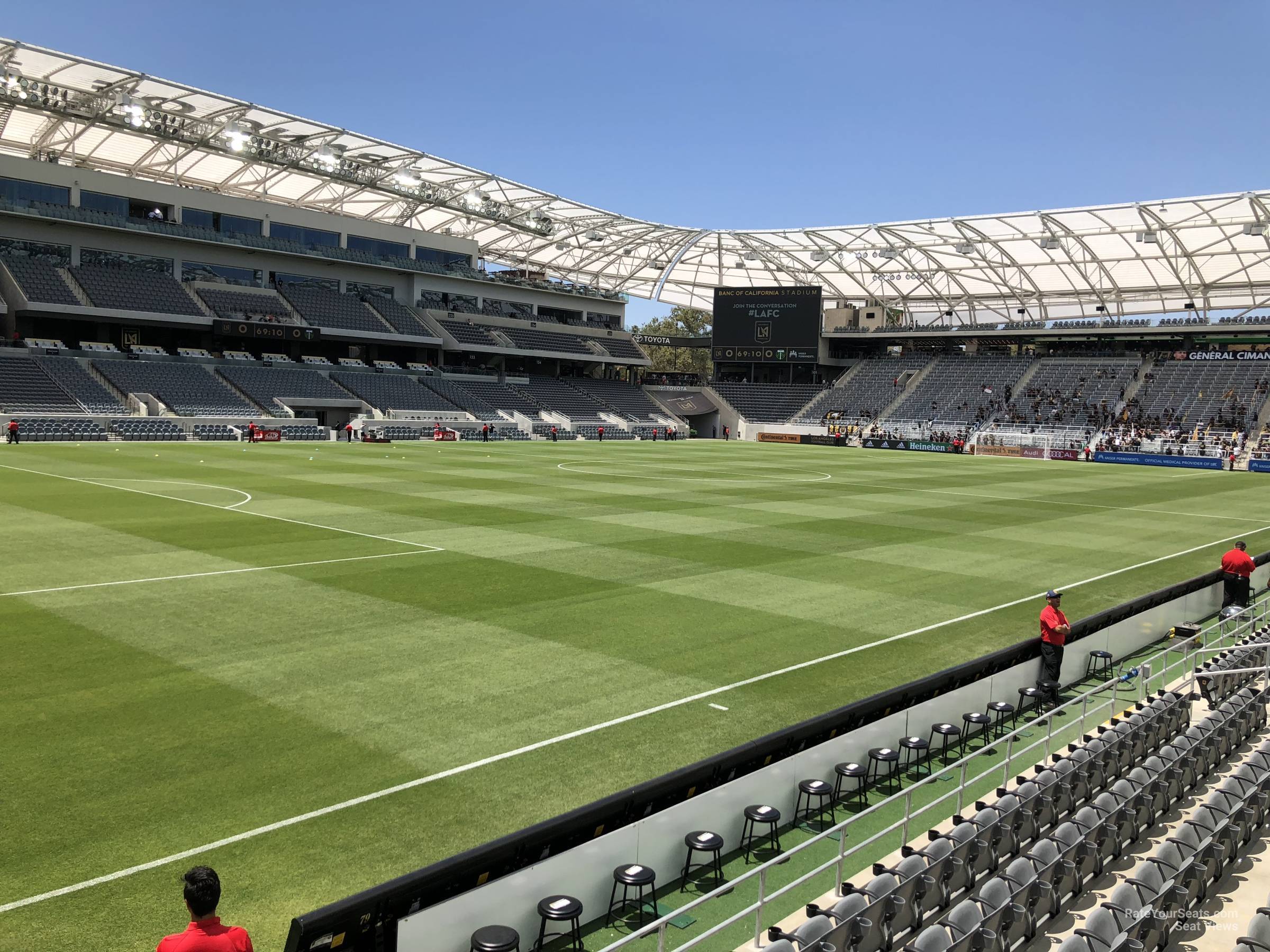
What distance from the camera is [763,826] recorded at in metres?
8.70

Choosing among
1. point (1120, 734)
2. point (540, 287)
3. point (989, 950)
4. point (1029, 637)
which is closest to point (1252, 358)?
point (540, 287)

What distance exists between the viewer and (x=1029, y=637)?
1548cm

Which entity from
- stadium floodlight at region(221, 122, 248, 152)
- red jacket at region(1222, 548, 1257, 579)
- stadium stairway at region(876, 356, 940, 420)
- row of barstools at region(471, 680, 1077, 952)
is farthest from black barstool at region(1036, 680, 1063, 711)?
stadium stairway at region(876, 356, 940, 420)

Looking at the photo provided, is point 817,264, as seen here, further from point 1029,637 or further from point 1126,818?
point 1126,818

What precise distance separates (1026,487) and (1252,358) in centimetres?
4759

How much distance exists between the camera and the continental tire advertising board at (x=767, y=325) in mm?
87625

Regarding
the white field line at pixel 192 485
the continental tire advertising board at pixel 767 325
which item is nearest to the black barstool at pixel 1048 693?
the white field line at pixel 192 485

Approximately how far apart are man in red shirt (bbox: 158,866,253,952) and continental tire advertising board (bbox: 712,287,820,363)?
85.9 meters

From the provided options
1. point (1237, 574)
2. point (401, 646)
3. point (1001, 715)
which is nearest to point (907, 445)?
point (1237, 574)

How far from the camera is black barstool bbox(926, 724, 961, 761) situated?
10820 millimetres

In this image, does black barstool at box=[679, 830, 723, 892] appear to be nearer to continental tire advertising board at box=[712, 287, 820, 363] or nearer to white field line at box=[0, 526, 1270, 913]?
white field line at box=[0, 526, 1270, 913]

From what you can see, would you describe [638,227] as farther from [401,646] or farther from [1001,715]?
[1001,715]

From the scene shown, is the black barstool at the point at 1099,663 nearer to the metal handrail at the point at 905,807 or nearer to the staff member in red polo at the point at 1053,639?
the metal handrail at the point at 905,807

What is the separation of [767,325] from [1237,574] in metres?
73.9
